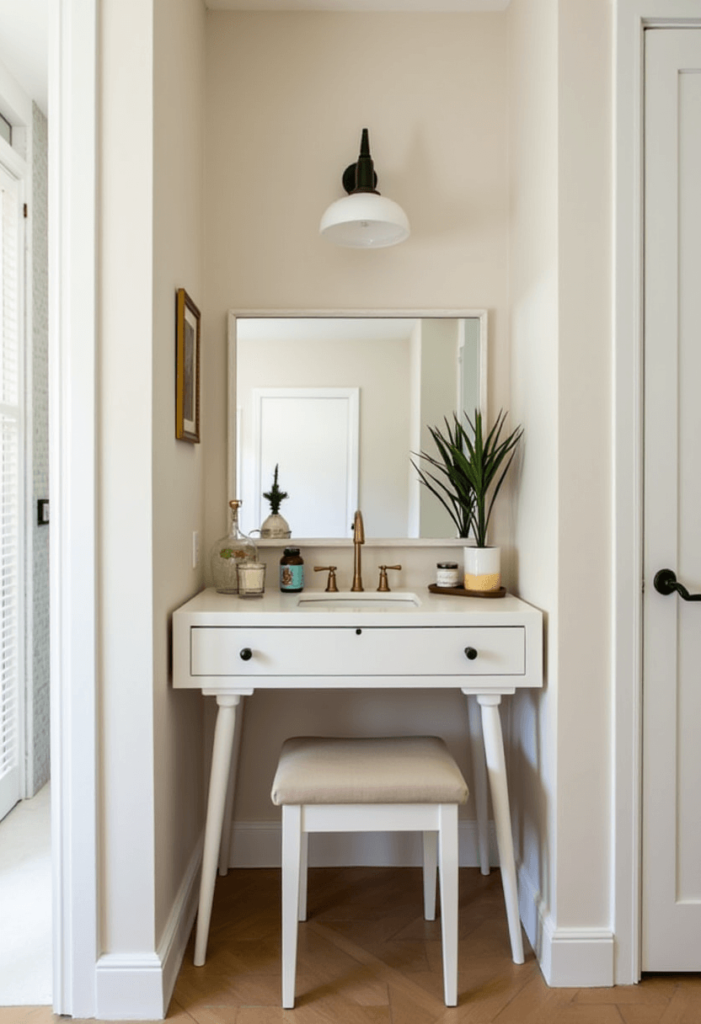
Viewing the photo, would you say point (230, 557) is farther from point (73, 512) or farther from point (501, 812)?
point (501, 812)

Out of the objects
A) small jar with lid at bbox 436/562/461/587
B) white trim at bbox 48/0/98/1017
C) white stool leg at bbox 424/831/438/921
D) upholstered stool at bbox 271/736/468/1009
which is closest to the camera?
white trim at bbox 48/0/98/1017

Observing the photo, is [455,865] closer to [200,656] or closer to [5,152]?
[200,656]

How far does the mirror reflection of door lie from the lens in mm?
2434

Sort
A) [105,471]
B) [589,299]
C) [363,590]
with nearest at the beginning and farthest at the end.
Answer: [105,471] → [589,299] → [363,590]

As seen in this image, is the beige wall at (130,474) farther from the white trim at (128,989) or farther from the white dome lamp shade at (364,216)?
the white dome lamp shade at (364,216)

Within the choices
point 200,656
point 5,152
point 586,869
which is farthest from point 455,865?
point 5,152

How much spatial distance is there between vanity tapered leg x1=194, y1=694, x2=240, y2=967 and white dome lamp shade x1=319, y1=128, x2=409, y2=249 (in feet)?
4.39

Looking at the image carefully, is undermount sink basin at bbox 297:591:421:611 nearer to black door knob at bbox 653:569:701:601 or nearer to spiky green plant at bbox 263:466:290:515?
spiky green plant at bbox 263:466:290:515

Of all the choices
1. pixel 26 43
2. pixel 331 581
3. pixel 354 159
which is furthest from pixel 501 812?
pixel 26 43

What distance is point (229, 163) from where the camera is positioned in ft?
8.00

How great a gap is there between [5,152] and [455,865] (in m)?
2.65

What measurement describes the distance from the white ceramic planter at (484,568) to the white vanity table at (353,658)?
0.29m

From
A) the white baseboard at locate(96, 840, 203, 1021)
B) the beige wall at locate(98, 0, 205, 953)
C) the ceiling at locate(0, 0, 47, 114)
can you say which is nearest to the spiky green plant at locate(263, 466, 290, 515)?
the beige wall at locate(98, 0, 205, 953)

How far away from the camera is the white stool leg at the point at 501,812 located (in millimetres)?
1924
